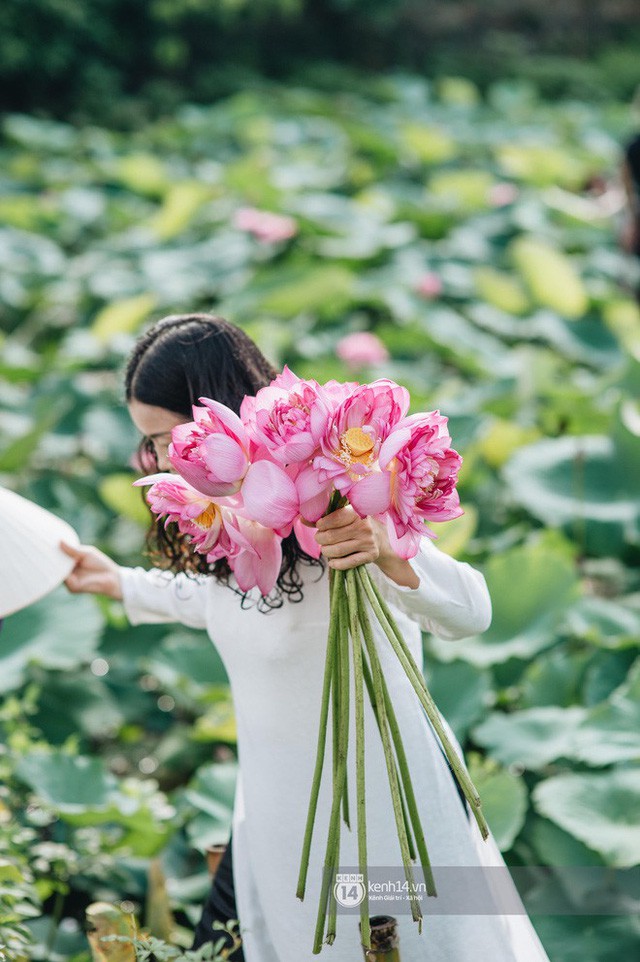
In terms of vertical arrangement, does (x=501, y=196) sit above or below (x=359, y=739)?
below

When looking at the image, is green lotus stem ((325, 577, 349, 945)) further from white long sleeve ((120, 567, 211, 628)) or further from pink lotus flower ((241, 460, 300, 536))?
white long sleeve ((120, 567, 211, 628))

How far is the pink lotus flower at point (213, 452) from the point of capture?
3.82 feet

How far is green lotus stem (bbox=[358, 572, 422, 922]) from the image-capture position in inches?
46.6

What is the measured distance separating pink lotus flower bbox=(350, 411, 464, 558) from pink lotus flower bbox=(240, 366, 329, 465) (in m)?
0.07

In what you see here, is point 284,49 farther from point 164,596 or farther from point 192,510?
point 192,510

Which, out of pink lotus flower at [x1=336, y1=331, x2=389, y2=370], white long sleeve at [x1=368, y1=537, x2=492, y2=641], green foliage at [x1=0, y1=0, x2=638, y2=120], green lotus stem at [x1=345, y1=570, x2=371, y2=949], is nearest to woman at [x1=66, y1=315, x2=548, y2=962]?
white long sleeve at [x1=368, y1=537, x2=492, y2=641]

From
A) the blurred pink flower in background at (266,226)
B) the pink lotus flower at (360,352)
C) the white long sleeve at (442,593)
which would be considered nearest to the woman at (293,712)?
the white long sleeve at (442,593)

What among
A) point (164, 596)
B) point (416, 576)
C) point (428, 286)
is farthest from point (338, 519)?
point (428, 286)

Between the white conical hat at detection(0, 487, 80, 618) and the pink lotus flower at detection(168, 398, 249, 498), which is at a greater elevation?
the pink lotus flower at detection(168, 398, 249, 498)

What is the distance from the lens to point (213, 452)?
45.8 inches

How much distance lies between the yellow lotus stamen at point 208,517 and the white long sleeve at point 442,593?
0.20 meters

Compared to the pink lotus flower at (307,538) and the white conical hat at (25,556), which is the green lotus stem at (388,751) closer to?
the pink lotus flower at (307,538)

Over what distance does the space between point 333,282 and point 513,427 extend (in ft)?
3.70
